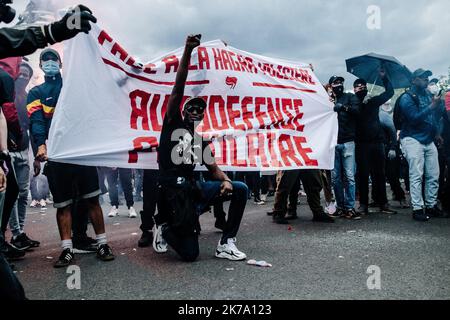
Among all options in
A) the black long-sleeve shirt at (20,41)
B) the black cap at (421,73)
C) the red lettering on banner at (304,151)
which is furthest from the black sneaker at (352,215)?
the black long-sleeve shirt at (20,41)

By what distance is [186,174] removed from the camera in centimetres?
388

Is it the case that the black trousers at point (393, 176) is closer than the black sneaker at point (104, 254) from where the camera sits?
No

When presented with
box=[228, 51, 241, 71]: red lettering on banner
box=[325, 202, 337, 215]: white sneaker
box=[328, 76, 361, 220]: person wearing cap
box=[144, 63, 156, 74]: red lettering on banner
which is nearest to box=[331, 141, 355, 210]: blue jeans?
box=[328, 76, 361, 220]: person wearing cap

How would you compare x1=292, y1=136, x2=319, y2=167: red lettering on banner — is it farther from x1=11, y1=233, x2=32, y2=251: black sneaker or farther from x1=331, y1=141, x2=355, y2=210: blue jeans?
x1=11, y1=233, x2=32, y2=251: black sneaker

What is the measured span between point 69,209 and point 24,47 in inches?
91.1

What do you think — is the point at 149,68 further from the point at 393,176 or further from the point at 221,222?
the point at 393,176

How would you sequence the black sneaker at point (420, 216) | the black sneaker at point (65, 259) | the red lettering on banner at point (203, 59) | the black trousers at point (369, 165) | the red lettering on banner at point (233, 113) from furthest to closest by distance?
the black trousers at point (369, 165) → the black sneaker at point (420, 216) → the red lettering on banner at point (233, 113) → the red lettering on banner at point (203, 59) → the black sneaker at point (65, 259)

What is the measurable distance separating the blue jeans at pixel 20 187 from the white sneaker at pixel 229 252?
2.64 meters

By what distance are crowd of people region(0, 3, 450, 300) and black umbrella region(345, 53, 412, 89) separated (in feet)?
0.49

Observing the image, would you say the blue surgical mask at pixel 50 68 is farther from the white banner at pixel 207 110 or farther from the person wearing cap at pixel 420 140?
the person wearing cap at pixel 420 140

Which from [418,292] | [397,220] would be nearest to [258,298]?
[418,292]

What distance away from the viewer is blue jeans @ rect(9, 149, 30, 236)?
4.61 meters

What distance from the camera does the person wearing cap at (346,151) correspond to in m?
6.12

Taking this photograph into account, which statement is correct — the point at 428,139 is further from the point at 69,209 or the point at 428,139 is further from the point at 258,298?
the point at 69,209
